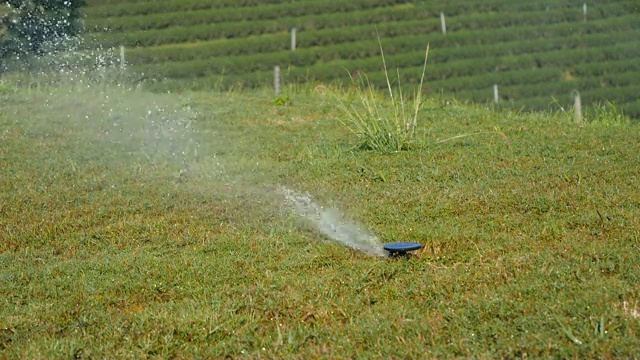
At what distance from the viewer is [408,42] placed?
25656 millimetres

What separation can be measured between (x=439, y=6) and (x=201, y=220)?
2225cm

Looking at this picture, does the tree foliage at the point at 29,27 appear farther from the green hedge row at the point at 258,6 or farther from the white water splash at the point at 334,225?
the white water splash at the point at 334,225

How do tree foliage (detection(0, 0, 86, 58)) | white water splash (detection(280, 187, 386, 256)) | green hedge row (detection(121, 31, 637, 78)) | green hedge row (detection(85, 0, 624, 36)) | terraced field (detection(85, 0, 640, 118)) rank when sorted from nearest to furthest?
1. white water splash (detection(280, 187, 386, 256))
2. tree foliage (detection(0, 0, 86, 58))
3. terraced field (detection(85, 0, 640, 118))
4. green hedge row (detection(121, 31, 637, 78))
5. green hedge row (detection(85, 0, 624, 36))

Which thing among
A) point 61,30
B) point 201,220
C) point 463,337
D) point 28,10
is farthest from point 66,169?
point 61,30

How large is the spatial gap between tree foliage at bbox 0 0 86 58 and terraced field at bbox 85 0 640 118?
5398 mm

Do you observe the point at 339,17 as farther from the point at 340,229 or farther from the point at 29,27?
the point at 340,229

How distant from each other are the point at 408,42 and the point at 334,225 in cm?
2036

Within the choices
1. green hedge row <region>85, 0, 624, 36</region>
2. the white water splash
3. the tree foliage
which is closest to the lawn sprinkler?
the white water splash

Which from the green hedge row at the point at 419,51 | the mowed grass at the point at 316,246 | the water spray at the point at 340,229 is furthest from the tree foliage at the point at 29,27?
the water spray at the point at 340,229

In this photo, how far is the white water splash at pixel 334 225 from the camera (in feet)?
18.3

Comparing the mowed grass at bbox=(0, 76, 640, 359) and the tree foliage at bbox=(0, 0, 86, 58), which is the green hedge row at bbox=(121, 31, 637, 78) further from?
the mowed grass at bbox=(0, 76, 640, 359)

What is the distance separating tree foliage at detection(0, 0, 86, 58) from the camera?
15609mm

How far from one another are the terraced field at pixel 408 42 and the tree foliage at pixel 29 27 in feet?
17.7

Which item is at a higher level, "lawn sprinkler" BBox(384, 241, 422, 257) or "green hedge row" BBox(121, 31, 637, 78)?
"lawn sprinkler" BBox(384, 241, 422, 257)
